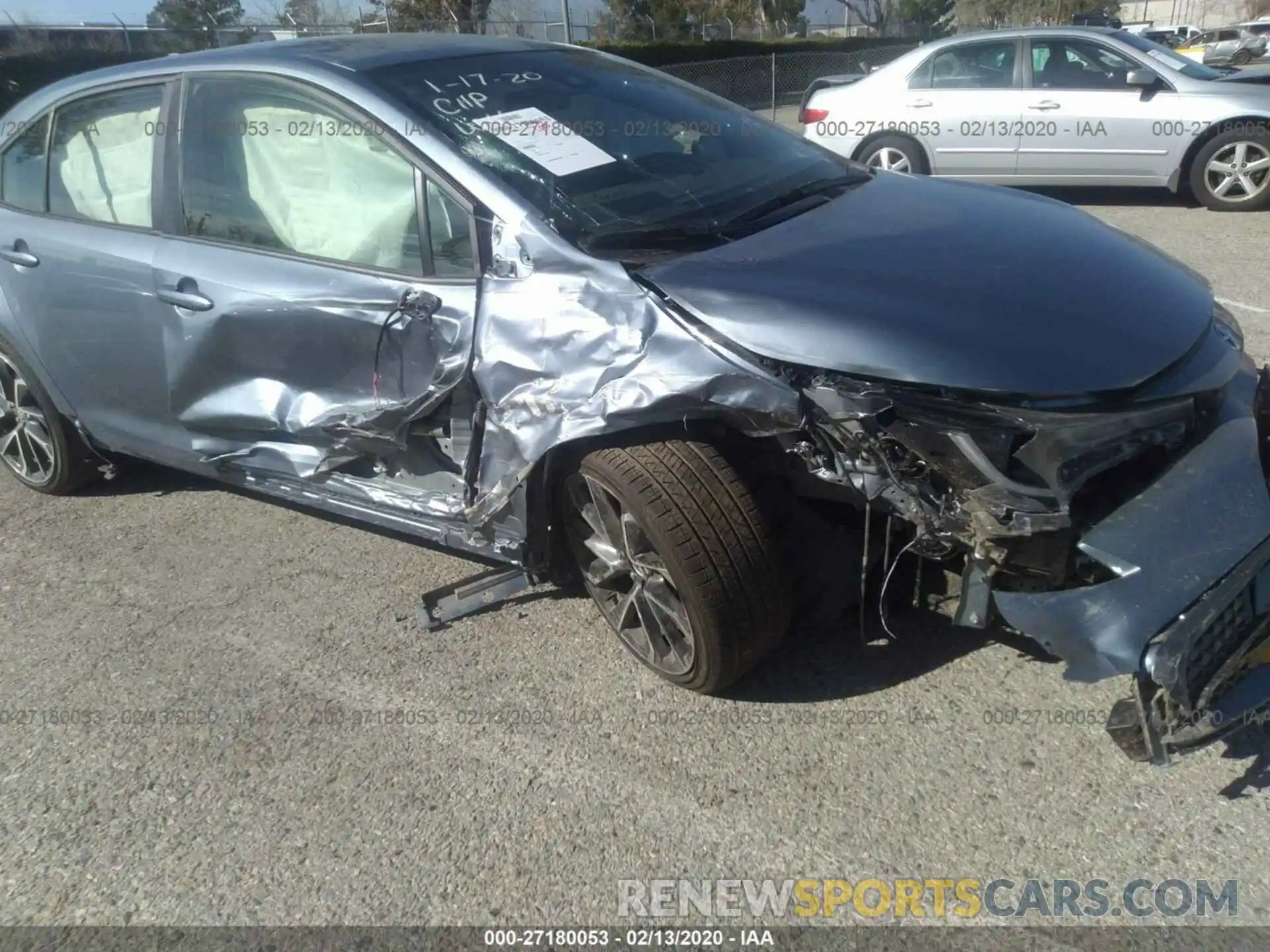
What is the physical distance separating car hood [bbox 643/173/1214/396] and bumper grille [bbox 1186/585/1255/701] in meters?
0.56

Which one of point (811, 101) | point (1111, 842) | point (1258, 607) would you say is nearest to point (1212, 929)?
point (1111, 842)

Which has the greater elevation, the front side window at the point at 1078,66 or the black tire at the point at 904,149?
the front side window at the point at 1078,66

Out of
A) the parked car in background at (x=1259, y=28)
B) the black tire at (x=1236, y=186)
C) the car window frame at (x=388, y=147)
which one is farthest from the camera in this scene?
the parked car in background at (x=1259, y=28)

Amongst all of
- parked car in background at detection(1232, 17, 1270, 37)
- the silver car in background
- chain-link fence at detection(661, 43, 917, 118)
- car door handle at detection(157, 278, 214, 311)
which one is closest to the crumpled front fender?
car door handle at detection(157, 278, 214, 311)

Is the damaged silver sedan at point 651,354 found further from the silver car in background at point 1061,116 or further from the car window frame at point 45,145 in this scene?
the silver car in background at point 1061,116

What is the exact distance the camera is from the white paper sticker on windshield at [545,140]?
3.12 meters

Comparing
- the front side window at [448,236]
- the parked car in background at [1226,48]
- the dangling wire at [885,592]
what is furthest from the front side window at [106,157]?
the parked car in background at [1226,48]

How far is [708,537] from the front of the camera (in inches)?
106

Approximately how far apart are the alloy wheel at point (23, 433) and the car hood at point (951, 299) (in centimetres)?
317

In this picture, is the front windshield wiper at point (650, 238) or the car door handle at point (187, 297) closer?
the front windshield wiper at point (650, 238)

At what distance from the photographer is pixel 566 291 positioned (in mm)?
2791

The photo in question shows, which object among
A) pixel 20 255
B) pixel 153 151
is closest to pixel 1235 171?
pixel 153 151

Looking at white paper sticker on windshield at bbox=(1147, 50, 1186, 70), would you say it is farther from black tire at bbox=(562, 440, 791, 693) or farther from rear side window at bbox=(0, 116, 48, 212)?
rear side window at bbox=(0, 116, 48, 212)

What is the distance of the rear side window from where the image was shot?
14.1 feet
